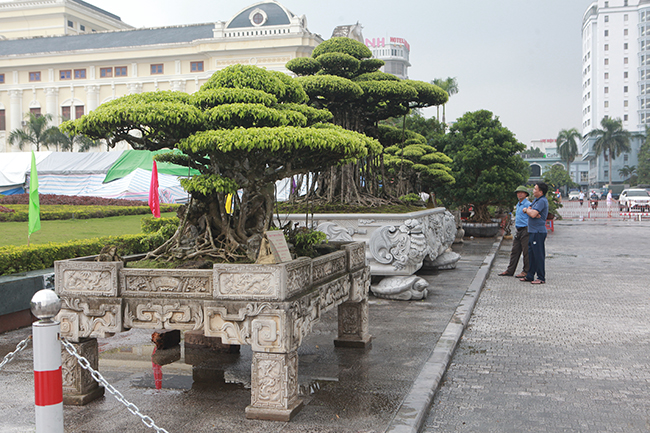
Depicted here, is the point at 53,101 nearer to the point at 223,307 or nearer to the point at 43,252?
the point at 43,252

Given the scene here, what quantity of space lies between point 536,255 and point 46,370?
8.88 meters

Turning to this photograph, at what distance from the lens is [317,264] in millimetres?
4535

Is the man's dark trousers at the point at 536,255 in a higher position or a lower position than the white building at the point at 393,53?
lower

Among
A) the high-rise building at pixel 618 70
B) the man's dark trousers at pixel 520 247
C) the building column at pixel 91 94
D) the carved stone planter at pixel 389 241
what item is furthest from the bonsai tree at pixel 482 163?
the high-rise building at pixel 618 70

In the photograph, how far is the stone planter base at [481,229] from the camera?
19.7 m

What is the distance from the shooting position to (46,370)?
2.83 meters

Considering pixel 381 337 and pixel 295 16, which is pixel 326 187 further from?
pixel 295 16

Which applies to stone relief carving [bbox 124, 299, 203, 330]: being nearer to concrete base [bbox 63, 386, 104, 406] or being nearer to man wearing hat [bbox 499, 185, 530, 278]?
concrete base [bbox 63, 386, 104, 406]

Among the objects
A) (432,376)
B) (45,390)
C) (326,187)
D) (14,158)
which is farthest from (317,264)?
(14,158)

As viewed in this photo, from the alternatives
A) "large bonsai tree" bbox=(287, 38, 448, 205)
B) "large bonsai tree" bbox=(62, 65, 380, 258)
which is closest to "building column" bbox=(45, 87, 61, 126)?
"large bonsai tree" bbox=(287, 38, 448, 205)

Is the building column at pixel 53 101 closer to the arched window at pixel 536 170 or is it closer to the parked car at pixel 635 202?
the parked car at pixel 635 202

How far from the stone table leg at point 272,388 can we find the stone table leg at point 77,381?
4.21 feet

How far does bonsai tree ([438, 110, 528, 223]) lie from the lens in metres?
18.9

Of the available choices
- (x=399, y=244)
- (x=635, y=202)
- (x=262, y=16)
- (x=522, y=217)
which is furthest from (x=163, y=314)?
(x=262, y=16)
